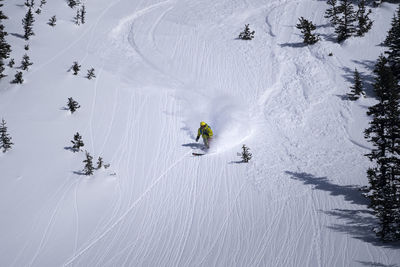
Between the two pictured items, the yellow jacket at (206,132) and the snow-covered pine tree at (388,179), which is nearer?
the snow-covered pine tree at (388,179)

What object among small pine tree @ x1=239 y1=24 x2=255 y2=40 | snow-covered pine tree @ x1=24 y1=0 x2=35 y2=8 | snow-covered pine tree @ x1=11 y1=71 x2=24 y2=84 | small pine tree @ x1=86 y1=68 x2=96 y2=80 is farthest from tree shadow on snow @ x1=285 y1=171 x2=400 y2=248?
snow-covered pine tree @ x1=24 y1=0 x2=35 y2=8

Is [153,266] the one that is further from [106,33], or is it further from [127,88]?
[106,33]

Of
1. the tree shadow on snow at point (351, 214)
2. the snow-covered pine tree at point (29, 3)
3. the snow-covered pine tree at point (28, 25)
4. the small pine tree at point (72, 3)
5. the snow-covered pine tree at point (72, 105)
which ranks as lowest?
the tree shadow on snow at point (351, 214)

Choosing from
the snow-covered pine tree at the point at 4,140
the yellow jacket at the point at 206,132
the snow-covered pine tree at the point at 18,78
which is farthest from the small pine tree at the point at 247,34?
the snow-covered pine tree at the point at 4,140

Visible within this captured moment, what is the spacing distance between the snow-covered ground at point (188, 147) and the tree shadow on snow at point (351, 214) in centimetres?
6

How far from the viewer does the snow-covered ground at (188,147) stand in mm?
8719

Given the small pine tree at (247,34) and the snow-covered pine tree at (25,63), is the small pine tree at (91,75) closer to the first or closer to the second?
the snow-covered pine tree at (25,63)

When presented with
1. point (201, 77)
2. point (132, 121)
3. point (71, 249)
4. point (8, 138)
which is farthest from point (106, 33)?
point (71, 249)

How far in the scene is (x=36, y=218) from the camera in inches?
394

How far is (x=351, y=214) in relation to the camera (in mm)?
9086

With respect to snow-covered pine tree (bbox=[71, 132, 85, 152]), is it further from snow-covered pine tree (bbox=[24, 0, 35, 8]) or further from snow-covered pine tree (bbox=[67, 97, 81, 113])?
snow-covered pine tree (bbox=[24, 0, 35, 8])

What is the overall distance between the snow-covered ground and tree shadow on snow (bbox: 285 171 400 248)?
2.2 inches

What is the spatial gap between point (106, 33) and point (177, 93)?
1057 cm

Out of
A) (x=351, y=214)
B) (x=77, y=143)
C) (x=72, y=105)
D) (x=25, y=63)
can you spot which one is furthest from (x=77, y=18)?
(x=351, y=214)
